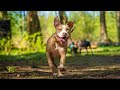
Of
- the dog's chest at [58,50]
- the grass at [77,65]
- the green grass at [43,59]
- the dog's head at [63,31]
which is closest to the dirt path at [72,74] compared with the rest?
the grass at [77,65]

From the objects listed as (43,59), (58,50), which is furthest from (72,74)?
(43,59)

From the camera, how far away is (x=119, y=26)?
95.9 feet

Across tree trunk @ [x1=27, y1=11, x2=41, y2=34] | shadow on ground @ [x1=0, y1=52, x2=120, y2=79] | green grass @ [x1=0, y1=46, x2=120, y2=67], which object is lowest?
green grass @ [x1=0, y1=46, x2=120, y2=67]

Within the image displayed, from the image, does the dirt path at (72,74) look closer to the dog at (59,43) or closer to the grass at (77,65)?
the grass at (77,65)

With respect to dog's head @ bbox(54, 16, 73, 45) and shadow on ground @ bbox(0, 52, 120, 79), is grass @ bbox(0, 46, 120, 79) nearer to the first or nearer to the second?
shadow on ground @ bbox(0, 52, 120, 79)

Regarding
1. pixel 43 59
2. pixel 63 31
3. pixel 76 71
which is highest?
pixel 63 31

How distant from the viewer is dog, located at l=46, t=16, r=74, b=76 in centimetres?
556

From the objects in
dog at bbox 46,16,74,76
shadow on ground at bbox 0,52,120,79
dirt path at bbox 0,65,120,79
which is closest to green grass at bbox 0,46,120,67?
shadow on ground at bbox 0,52,120,79

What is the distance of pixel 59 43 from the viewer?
19.1 ft

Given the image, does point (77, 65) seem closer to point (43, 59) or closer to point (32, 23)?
point (43, 59)

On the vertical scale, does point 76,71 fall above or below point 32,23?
below

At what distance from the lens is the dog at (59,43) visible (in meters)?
5.56

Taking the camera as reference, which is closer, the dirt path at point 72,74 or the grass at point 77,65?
the dirt path at point 72,74
